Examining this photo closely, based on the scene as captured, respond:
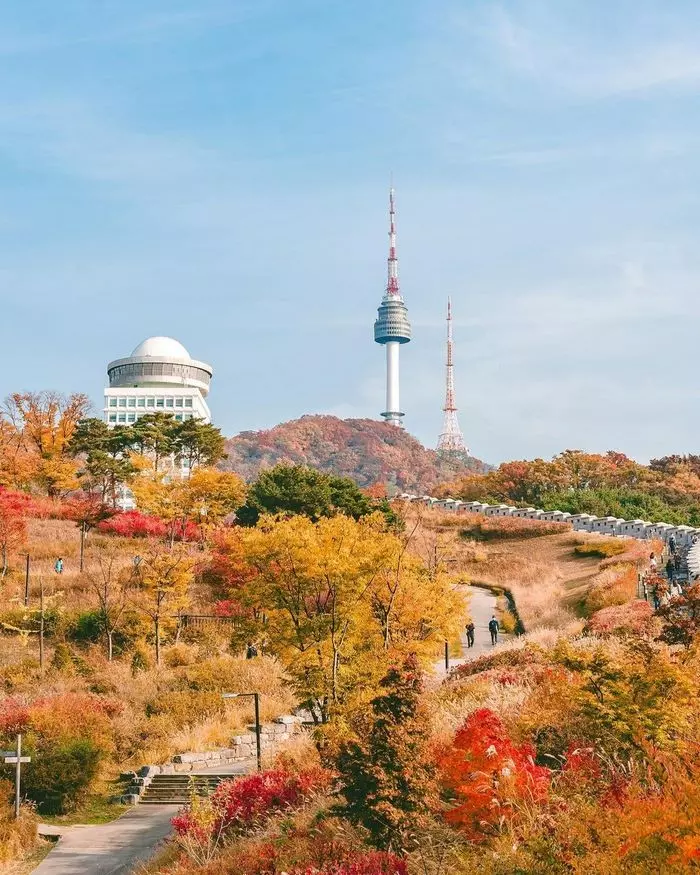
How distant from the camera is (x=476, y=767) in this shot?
13211mm

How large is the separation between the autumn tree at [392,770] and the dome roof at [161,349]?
119 m

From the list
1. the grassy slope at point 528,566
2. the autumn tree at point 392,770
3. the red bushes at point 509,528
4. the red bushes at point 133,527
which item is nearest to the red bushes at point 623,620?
the grassy slope at point 528,566

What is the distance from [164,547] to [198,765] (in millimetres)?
26365

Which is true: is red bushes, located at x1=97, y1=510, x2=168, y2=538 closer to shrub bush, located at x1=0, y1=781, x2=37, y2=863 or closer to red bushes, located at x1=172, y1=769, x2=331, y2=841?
shrub bush, located at x1=0, y1=781, x2=37, y2=863

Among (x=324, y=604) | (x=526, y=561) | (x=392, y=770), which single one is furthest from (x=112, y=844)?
(x=526, y=561)

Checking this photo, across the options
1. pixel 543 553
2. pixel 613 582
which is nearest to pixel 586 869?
pixel 613 582

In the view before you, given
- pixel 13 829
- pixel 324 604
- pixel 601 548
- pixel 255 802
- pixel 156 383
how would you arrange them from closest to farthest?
1. pixel 255 802
2. pixel 13 829
3. pixel 324 604
4. pixel 601 548
5. pixel 156 383

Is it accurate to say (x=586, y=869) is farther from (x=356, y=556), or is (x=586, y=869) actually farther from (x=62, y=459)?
(x=62, y=459)

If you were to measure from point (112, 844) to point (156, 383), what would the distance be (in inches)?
4183

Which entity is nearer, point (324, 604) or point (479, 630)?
point (324, 604)

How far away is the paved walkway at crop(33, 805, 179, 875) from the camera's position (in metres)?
20.6

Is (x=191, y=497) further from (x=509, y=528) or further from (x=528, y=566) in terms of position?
(x=509, y=528)

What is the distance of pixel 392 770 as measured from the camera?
1251 cm

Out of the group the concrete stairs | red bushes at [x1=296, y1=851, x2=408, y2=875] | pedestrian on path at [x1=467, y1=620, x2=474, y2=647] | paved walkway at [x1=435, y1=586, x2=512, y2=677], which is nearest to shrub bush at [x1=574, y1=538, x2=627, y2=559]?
paved walkway at [x1=435, y1=586, x2=512, y2=677]
